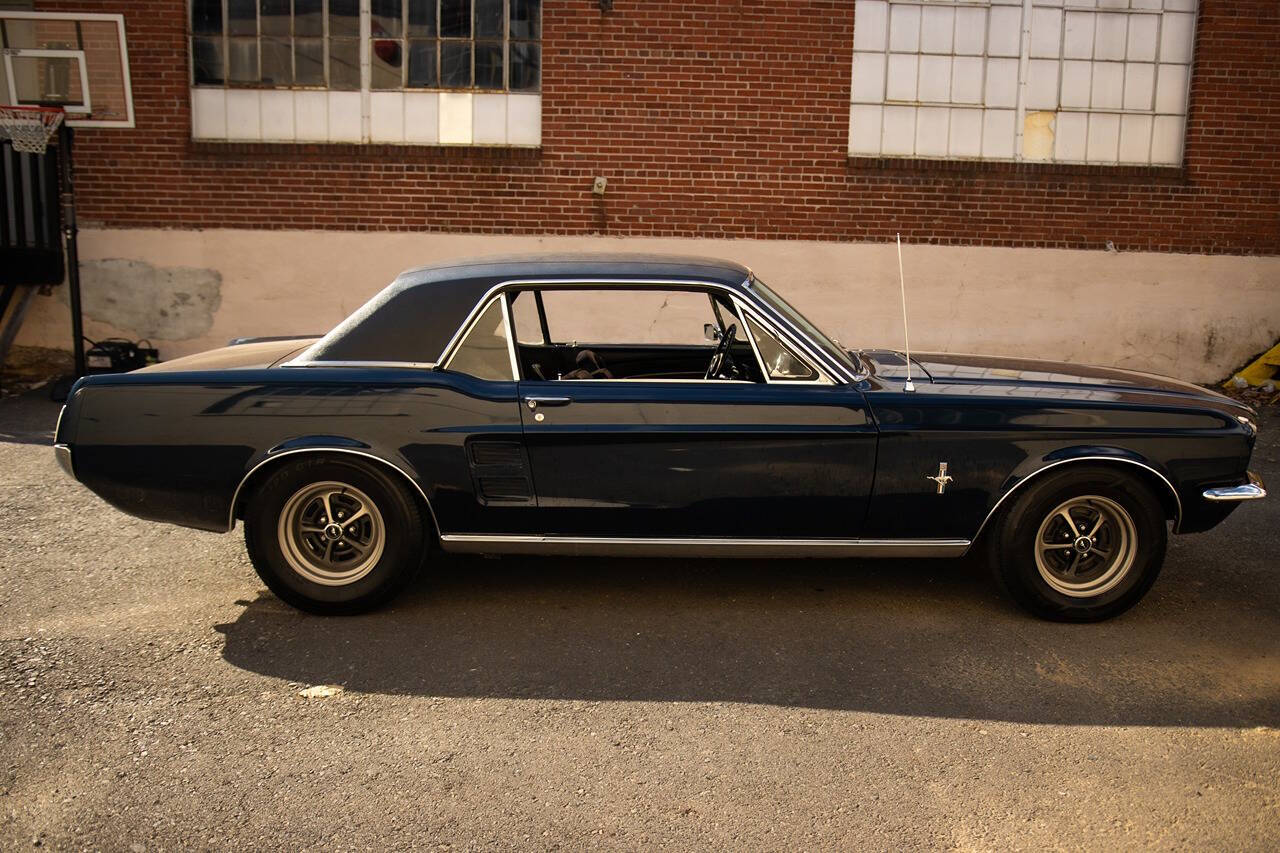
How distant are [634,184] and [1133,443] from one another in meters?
6.47

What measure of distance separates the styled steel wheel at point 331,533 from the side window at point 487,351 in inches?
26.1

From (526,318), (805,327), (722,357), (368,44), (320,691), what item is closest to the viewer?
(320,691)

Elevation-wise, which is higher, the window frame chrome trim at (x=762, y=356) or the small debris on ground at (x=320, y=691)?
the window frame chrome trim at (x=762, y=356)

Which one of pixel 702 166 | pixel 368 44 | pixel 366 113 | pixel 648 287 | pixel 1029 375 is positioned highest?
pixel 368 44

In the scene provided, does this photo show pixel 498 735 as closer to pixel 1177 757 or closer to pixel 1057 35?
pixel 1177 757

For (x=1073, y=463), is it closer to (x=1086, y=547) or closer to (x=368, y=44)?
(x=1086, y=547)

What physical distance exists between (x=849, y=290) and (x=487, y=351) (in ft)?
20.9

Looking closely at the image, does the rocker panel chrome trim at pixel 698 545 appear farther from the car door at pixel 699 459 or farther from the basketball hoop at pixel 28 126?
the basketball hoop at pixel 28 126

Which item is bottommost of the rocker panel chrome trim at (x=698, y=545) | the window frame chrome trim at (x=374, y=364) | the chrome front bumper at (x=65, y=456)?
the rocker panel chrome trim at (x=698, y=545)

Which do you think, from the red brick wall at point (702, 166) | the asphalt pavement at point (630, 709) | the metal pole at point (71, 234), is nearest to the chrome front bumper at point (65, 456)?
the asphalt pavement at point (630, 709)

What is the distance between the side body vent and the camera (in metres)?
4.57

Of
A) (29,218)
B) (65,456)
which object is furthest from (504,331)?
(29,218)

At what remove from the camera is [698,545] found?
15.1 ft

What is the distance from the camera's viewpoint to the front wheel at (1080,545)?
4.58 meters
